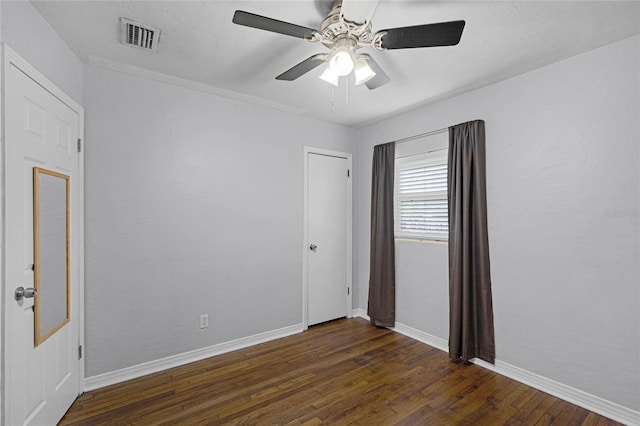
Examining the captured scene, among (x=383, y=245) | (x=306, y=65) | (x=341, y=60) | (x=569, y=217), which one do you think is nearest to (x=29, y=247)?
(x=306, y=65)

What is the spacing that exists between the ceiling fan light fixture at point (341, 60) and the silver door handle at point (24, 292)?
208 centimetres

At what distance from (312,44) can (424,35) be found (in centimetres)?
87

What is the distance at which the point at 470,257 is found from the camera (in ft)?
9.14

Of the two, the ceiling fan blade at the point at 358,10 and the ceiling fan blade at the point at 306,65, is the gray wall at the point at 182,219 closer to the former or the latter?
the ceiling fan blade at the point at 306,65

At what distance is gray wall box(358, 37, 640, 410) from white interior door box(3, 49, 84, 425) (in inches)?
130

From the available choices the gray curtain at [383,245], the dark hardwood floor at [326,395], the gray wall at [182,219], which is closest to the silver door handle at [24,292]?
the gray wall at [182,219]

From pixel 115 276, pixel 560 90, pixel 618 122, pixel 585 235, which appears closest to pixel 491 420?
pixel 585 235

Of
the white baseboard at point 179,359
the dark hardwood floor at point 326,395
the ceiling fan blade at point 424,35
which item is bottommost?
the dark hardwood floor at point 326,395

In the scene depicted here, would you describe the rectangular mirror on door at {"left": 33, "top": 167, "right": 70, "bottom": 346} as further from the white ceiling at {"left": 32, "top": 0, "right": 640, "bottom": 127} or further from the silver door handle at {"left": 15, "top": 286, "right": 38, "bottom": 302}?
the white ceiling at {"left": 32, "top": 0, "right": 640, "bottom": 127}

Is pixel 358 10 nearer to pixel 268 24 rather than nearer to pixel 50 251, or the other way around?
pixel 268 24

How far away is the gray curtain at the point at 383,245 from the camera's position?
3.61 metres

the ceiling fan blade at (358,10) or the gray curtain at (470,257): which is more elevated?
the ceiling fan blade at (358,10)

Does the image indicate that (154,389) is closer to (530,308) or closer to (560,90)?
(530,308)

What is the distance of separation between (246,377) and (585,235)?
2890mm
